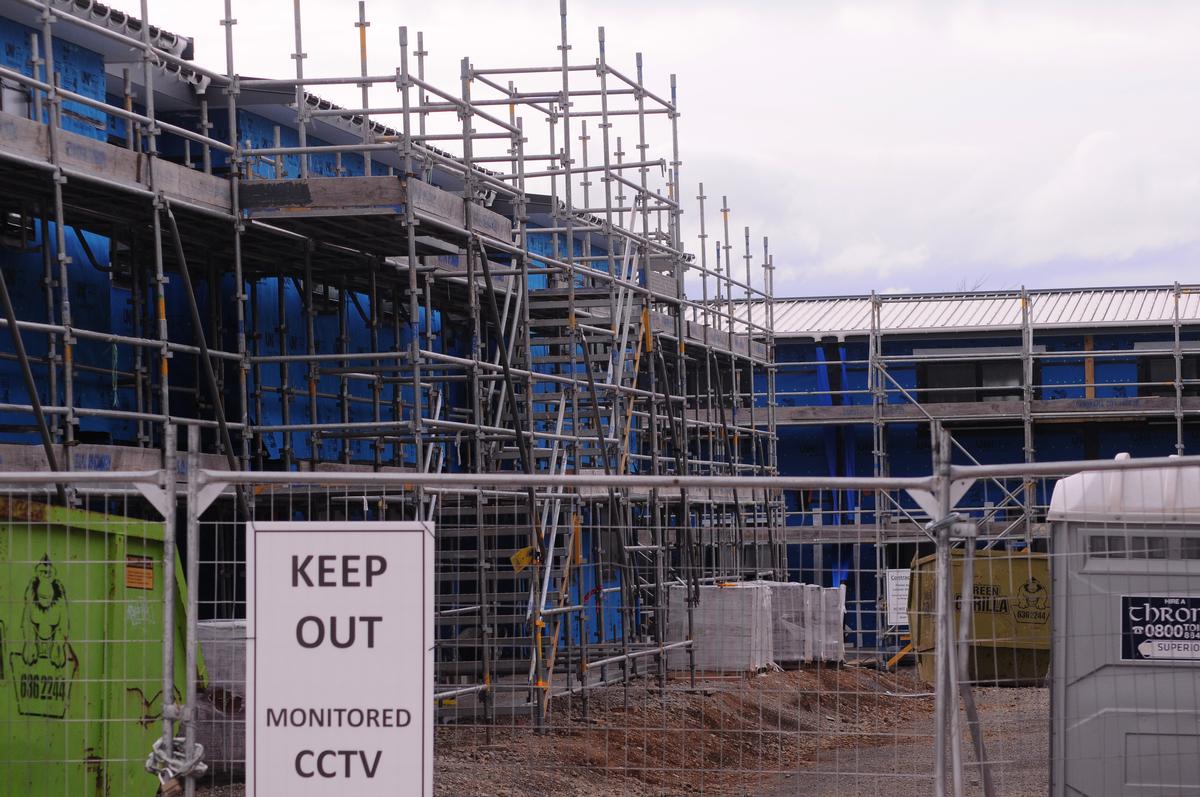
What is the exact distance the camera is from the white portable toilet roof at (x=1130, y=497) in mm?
6875

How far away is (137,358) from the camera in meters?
14.1

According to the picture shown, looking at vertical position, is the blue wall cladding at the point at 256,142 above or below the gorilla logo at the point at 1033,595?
above

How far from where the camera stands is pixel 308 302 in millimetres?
15531

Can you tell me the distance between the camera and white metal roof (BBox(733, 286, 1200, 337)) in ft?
113

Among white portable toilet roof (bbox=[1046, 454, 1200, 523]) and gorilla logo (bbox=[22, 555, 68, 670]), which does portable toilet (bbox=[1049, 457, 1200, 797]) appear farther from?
gorilla logo (bbox=[22, 555, 68, 670])

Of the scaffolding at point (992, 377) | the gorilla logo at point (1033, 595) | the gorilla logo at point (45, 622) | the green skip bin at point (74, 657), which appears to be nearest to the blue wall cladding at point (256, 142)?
the green skip bin at point (74, 657)

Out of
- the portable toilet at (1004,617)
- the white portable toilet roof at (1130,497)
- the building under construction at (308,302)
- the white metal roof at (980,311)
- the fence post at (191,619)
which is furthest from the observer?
the white metal roof at (980,311)

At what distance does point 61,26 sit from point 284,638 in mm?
9770

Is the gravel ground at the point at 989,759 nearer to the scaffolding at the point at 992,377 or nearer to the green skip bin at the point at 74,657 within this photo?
the green skip bin at the point at 74,657

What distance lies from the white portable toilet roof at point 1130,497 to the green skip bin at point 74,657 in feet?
13.8

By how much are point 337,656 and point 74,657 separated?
1798mm

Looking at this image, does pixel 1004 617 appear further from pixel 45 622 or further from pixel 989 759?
pixel 45 622

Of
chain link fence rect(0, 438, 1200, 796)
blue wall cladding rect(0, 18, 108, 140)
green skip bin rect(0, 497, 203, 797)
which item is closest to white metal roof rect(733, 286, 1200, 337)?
blue wall cladding rect(0, 18, 108, 140)

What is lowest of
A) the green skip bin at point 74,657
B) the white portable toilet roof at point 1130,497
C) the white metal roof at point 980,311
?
the green skip bin at point 74,657
